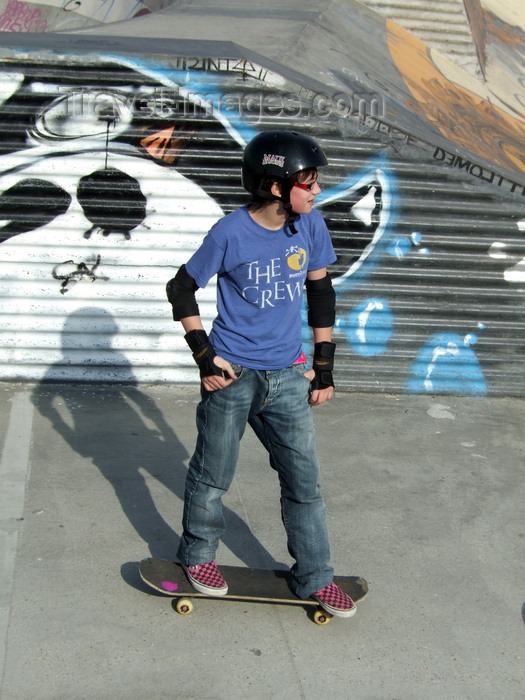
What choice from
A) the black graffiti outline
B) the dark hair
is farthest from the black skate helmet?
the black graffiti outline

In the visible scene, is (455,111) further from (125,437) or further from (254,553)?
(254,553)

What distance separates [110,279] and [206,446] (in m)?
2.81

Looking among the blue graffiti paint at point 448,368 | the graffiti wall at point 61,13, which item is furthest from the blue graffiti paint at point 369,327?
the graffiti wall at point 61,13

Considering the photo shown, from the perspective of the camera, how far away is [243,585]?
3527mm

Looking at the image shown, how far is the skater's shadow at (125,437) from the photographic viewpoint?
13.5 ft

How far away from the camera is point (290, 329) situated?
3.39 meters

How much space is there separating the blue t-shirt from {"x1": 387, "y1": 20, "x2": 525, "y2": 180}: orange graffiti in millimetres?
3548

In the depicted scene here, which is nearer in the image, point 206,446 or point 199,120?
point 206,446

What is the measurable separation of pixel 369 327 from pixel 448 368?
0.70 meters

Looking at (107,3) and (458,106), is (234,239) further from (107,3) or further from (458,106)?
(107,3)

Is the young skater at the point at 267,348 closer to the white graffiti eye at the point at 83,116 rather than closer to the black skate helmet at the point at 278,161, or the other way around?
the black skate helmet at the point at 278,161

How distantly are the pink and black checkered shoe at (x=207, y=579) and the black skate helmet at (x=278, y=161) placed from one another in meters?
1.51

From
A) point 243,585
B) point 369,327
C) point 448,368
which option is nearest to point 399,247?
point 369,327

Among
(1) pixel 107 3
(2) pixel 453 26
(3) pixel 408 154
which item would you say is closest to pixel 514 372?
(3) pixel 408 154
